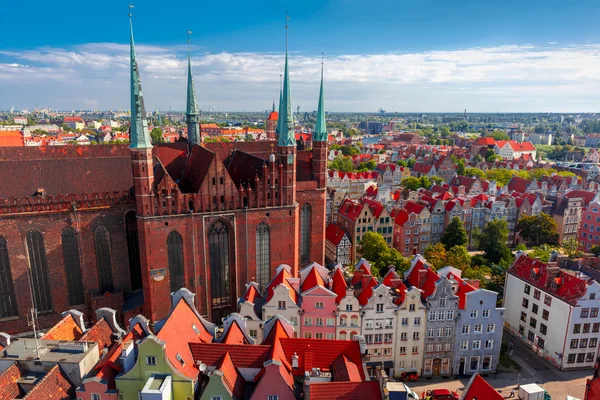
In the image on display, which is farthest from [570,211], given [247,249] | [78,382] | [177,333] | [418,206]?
[78,382]

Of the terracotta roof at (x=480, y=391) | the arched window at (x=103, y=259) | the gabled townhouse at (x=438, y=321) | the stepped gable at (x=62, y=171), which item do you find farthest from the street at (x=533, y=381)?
the stepped gable at (x=62, y=171)

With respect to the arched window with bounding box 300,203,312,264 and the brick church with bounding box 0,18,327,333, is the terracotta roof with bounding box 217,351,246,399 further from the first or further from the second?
the arched window with bounding box 300,203,312,264

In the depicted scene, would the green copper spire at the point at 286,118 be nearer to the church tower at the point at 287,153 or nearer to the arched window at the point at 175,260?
the church tower at the point at 287,153

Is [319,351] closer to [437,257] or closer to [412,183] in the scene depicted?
[437,257]

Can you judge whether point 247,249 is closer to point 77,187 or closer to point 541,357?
point 77,187

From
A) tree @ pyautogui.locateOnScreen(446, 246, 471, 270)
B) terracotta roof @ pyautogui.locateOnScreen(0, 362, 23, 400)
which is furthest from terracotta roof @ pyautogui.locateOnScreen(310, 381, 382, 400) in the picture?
tree @ pyautogui.locateOnScreen(446, 246, 471, 270)

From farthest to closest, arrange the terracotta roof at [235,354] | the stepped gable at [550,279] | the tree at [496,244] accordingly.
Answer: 1. the tree at [496,244]
2. the stepped gable at [550,279]
3. the terracotta roof at [235,354]

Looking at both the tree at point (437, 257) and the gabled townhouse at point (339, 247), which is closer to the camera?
the tree at point (437, 257)
